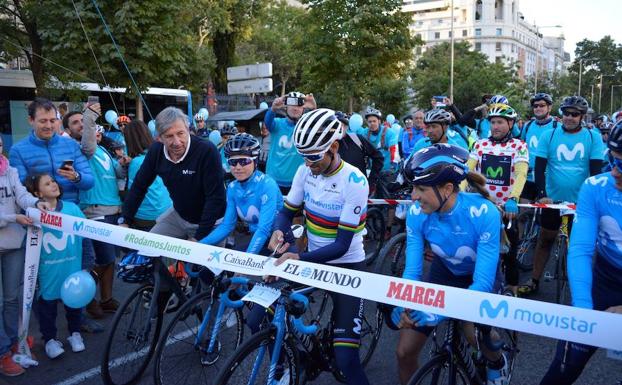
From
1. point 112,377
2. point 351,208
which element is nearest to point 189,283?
point 112,377

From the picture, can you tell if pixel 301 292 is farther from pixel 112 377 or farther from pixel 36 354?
pixel 36 354

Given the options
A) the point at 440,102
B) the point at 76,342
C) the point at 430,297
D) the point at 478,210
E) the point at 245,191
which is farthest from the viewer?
the point at 440,102

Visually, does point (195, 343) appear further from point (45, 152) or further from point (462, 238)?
point (45, 152)

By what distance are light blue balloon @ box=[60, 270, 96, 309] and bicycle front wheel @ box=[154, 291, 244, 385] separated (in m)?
1.11

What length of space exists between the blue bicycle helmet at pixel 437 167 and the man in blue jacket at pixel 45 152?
3.54m

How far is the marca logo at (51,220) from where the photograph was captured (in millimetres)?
4555

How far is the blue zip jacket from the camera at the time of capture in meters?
5.06

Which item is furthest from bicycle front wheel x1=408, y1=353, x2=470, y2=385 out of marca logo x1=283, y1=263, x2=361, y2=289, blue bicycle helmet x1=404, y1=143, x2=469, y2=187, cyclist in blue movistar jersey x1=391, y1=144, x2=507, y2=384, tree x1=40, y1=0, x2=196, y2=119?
tree x1=40, y1=0, x2=196, y2=119

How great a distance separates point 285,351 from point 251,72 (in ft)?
43.9

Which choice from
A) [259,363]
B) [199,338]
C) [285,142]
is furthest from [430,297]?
[285,142]

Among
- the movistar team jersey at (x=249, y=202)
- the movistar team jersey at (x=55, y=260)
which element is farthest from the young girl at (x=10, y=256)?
the movistar team jersey at (x=249, y=202)

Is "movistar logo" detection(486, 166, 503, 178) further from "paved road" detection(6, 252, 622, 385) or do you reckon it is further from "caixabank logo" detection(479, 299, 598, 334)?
"caixabank logo" detection(479, 299, 598, 334)

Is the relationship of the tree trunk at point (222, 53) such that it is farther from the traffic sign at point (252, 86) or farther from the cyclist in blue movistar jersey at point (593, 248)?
the cyclist in blue movistar jersey at point (593, 248)

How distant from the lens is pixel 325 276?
10.2 feet
